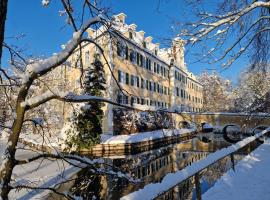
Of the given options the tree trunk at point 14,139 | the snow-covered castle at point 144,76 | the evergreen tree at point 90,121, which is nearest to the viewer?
the tree trunk at point 14,139

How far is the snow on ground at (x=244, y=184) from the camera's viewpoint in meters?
5.85

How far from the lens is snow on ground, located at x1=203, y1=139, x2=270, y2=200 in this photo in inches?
230

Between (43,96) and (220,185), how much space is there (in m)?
5.12

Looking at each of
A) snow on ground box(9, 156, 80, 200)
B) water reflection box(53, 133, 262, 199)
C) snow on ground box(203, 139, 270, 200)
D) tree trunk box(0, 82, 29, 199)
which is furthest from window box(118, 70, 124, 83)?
tree trunk box(0, 82, 29, 199)

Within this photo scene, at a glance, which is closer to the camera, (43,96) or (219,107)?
(43,96)

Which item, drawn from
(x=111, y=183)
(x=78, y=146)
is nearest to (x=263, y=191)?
(x=111, y=183)

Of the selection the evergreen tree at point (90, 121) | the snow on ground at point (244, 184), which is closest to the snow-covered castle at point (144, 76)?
the evergreen tree at point (90, 121)

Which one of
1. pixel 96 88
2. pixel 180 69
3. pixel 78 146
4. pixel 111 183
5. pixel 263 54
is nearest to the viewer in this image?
pixel 263 54

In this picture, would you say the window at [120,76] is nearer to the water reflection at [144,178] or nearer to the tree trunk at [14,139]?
the water reflection at [144,178]

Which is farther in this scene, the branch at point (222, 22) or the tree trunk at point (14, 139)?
the branch at point (222, 22)

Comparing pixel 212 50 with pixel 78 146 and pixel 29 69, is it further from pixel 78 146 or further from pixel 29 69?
pixel 78 146

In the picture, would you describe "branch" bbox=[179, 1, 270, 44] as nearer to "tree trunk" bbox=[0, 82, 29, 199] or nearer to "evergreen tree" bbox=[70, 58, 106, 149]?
"tree trunk" bbox=[0, 82, 29, 199]

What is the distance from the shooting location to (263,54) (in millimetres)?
8055

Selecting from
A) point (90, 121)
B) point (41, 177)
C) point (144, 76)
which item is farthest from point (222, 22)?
point (144, 76)
